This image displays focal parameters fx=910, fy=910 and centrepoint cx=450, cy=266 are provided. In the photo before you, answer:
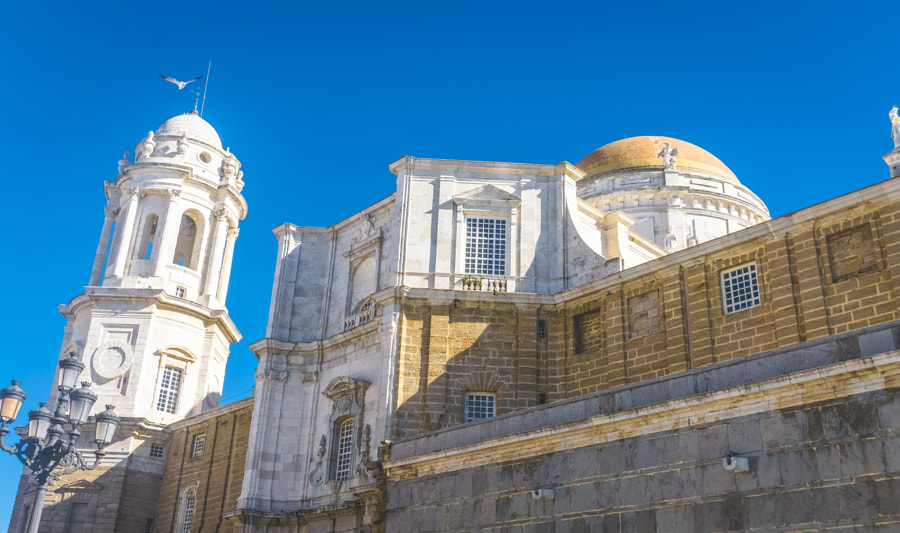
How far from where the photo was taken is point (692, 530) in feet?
51.5

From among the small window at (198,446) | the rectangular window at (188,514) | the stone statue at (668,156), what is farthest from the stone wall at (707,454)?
the stone statue at (668,156)

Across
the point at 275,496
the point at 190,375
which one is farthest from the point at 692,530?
the point at 190,375

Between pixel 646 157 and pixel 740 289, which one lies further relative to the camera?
pixel 646 157

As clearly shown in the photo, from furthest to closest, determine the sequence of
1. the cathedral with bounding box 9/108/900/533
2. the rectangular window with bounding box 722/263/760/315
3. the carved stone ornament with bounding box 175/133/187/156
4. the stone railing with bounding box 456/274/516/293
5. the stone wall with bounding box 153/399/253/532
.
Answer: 1. the carved stone ornament with bounding box 175/133/187/156
2. the stone wall with bounding box 153/399/253/532
3. the stone railing with bounding box 456/274/516/293
4. the rectangular window with bounding box 722/263/760/315
5. the cathedral with bounding box 9/108/900/533

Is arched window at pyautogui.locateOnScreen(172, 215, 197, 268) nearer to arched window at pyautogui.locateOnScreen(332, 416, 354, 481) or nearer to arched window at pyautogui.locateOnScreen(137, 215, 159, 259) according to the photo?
arched window at pyautogui.locateOnScreen(137, 215, 159, 259)

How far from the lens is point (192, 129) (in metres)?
49.5

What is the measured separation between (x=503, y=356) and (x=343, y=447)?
6828 mm

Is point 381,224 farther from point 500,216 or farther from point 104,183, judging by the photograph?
point 104,183

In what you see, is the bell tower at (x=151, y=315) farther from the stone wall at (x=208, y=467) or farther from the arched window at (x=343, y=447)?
the arched window at (x=343, y=447)

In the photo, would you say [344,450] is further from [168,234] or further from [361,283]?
[168,234]

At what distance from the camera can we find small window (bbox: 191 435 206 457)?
130 ft

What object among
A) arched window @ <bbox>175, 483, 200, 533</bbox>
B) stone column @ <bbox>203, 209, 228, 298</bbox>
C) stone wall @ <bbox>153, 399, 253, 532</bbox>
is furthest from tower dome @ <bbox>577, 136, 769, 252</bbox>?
arched window @ <bbox>175, 483, 200, 533</bbox>

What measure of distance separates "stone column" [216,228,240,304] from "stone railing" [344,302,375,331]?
17.3 metres

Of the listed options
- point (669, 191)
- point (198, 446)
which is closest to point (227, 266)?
point (198, 446)
